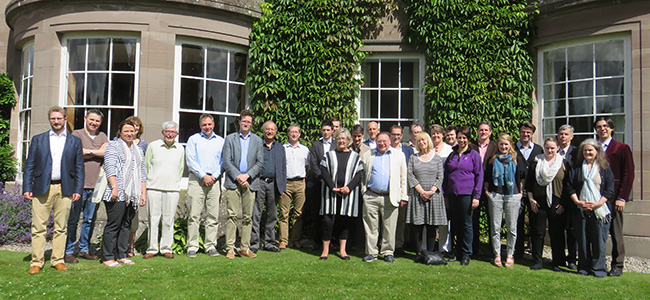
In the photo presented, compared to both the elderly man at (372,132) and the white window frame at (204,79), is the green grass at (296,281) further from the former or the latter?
the white window frame at (204,79)

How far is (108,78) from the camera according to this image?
7836 millimetres

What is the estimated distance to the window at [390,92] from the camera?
29.7 ft

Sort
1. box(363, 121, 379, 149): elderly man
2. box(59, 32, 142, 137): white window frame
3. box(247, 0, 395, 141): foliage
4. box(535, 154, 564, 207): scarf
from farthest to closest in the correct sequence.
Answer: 1. box(247, 0, 395, 141): foliage
2. box(59, 32, 142, 137): white window frame
3. box(363, 121, 379, 149): elderly man
4. box(535, 154, 564, 207): scarf

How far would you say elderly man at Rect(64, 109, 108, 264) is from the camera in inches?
233

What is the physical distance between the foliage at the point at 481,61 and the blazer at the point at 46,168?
5727mm

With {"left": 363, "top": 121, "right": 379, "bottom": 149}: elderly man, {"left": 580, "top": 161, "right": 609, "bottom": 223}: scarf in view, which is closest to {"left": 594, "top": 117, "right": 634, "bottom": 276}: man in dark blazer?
{"left": 580, "top": 161, "right": 609, "bottom": 223}: scarf

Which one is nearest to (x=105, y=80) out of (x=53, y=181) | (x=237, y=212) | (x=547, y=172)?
(x=53, y=181)

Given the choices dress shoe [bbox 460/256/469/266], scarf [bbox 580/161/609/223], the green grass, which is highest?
scarf [bbox 580/161/609/223]

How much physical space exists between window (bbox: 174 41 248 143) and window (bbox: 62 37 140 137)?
2.44 feet

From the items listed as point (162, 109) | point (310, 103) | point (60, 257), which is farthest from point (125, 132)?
point (310, 103)

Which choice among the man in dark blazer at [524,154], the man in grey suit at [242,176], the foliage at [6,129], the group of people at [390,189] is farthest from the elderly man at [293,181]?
the foliage at [6,129]

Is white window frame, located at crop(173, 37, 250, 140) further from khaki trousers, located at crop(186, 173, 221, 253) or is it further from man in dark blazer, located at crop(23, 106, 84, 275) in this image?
man in dark blazer, located at crop(23, 106, 84, 275)

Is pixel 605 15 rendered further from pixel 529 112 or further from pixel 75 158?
pixel 75 158

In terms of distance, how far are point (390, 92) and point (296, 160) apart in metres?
3.02
